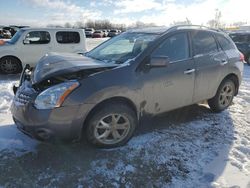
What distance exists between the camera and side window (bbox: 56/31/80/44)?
30.7 feet

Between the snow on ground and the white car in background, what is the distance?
4.97m

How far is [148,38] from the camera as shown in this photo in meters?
4.08

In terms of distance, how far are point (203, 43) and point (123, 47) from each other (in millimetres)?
1436

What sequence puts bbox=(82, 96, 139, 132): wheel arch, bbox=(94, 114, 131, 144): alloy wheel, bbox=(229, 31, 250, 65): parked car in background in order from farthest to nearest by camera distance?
bbox=(229, 31, 250, 65): parked car in background
bbox=(94, 114, 131, 144): alloy wheel
bbox=(82, 96, 139, 132): wheel arch

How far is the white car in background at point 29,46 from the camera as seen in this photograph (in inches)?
349

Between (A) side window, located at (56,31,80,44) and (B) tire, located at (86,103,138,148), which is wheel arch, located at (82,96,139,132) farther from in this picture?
(A) side window, located at (56,31,80,44)

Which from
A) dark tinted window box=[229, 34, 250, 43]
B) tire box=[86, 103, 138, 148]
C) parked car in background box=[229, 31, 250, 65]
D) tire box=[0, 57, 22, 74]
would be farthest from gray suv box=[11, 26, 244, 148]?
dark tinted window box=[229, 34, 250, 43]

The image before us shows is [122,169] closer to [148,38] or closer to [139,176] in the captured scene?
[139,176]

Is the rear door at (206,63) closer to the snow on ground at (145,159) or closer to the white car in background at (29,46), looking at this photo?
the snow on ground at (145,159)

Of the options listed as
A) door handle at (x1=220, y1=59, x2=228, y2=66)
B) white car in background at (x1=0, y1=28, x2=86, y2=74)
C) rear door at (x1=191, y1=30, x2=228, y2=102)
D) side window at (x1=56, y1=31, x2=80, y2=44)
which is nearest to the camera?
rear door at (x1=191, y1=30, x2=228, y2=102)

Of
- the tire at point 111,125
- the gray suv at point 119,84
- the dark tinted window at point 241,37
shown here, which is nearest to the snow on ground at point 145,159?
the tire at point 111,125

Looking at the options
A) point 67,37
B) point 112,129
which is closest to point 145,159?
point 112,129

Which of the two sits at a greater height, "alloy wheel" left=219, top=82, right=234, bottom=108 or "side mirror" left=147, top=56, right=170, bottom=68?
"side mirror" left=147, top=56, right=170, bottom=68

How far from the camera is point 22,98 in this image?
327 cm
